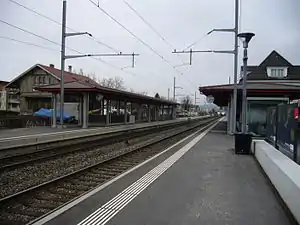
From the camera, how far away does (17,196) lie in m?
7.32

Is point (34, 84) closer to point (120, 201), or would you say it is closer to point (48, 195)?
point (48, 195)

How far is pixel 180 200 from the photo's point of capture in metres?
6.81

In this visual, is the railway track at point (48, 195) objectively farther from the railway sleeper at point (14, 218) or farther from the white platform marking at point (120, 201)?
the white platform marking at point (120, 201)

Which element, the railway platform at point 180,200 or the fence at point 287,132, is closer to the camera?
the railway platform at point 180,200

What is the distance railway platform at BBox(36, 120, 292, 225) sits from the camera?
18.4 ft

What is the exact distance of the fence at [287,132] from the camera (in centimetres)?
852

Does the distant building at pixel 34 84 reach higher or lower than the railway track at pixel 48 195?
higher

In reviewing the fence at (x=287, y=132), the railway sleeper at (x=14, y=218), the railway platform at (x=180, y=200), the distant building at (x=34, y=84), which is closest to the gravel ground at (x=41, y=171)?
the railway sleeper at (x=14, y=218)

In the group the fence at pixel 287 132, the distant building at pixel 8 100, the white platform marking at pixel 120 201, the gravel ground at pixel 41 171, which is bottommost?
the gravel ground at pixel 41 171

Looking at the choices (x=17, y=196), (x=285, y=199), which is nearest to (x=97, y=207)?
(x=17, y=196)

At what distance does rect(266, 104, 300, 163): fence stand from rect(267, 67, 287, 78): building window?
56.8 m

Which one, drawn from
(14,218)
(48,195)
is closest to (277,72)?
(48,195)

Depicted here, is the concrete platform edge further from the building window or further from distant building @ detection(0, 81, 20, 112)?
distant building @ detection(0, 81, 20, 112)

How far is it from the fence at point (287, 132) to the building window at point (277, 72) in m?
56.8
